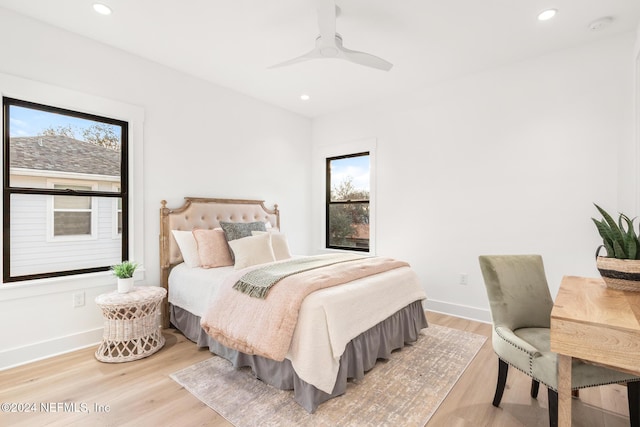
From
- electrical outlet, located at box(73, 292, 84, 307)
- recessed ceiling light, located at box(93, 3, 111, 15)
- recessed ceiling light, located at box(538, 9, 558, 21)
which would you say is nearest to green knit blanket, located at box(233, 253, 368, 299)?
electrical outlet, located at box(73, 292, 84, 307)

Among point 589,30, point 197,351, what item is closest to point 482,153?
point 589,30

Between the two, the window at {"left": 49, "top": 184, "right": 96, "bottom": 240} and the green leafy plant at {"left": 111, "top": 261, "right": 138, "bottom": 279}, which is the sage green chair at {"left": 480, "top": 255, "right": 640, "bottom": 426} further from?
the window at {"left": 49, "top": 184, "right": 96, "bottom": 240}

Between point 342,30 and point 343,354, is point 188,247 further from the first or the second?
point 342,30

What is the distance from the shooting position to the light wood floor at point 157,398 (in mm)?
1887

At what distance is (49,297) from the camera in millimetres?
2707

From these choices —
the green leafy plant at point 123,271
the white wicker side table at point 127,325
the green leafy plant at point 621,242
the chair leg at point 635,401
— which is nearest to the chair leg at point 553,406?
the chair leg at point 635,401

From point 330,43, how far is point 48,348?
3.50 metres

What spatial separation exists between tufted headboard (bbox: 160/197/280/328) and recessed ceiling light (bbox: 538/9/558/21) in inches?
142

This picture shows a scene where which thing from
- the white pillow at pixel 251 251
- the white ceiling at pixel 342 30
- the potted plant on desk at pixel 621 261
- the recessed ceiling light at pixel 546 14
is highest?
the recessed ceiling light at pixel 546 14

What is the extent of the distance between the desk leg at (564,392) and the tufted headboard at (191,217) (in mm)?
3339

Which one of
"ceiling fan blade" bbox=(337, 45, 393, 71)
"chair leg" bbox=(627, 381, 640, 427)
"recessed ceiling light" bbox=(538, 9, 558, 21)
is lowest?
"chair leg" bbox=(627, 381, 640, 427)

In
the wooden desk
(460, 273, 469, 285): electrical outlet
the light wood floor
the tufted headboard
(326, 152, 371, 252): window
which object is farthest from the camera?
(326, 152, 371, 252): window

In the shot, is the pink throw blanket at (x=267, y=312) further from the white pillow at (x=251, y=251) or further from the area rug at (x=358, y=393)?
the white pillow at (x=251, y=251)

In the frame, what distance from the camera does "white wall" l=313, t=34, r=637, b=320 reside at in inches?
115
